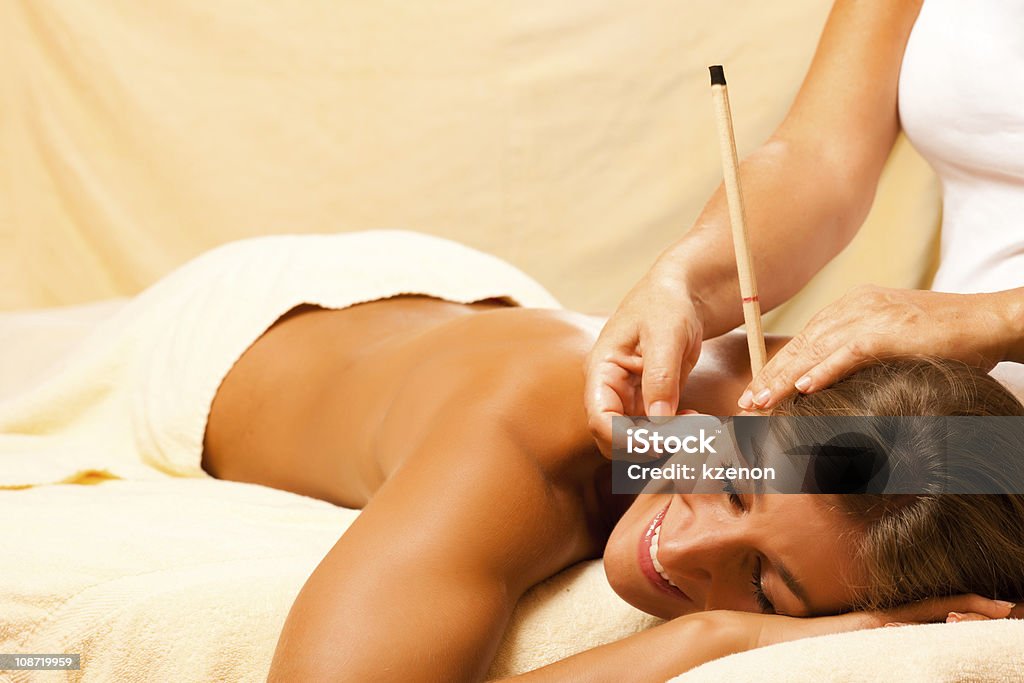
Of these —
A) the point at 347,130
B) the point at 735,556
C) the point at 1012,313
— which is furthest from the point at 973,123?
the point at 347,130

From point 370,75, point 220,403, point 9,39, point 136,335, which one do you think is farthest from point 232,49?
point 220,403

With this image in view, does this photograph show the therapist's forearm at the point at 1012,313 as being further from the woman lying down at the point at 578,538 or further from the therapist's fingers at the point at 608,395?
the therapist's fingers at the point at 608,395

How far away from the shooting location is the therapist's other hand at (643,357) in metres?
0.84

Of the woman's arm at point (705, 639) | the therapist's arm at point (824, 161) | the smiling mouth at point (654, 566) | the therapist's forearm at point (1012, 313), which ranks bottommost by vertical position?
the woman's arm at point (705, 639)

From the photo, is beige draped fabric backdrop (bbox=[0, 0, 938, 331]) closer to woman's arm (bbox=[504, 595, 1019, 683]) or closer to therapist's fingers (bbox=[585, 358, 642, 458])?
therapist's fingers (bbox=[585, 358, 642, 458])

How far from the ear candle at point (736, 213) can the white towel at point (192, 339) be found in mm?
558

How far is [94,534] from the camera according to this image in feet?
3.17

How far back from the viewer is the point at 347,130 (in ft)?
6.45

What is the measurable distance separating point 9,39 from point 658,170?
3.63ft

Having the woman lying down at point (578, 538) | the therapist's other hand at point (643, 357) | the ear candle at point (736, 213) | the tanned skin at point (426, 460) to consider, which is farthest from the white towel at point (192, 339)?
the ear candle at point (736, 213)

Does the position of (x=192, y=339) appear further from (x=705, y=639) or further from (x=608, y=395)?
(x=705, y=639)

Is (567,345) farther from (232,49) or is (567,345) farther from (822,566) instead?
(232,49)

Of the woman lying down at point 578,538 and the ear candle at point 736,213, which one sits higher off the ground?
the ear candle at point 736,213

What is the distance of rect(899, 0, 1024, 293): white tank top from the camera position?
109cm
